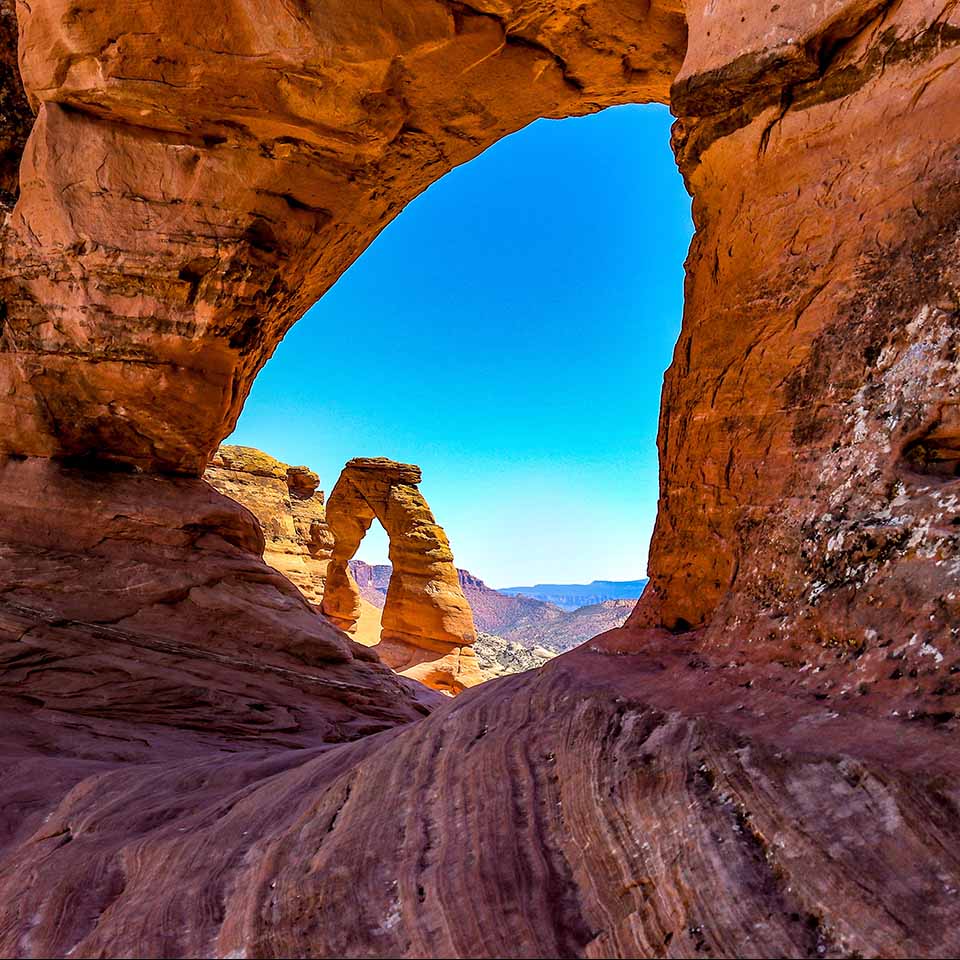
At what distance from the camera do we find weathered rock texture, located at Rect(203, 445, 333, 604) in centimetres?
2480

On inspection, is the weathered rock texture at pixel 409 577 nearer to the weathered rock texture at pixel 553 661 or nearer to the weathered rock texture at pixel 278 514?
the weathered rock texture at pixel 278 514

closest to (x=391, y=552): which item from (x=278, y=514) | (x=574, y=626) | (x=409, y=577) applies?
(x=409, y=577)

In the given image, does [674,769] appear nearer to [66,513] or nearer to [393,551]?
[66,513]

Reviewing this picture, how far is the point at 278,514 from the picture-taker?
25609mm

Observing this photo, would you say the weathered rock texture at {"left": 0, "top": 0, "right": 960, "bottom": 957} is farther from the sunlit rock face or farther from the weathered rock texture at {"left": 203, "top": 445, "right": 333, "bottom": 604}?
the weathered rock texture at {"left": 203, "top": 445, "right": 333, "bottom": 604}

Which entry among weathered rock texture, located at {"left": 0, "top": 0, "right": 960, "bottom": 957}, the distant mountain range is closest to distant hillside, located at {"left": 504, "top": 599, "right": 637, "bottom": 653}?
the distant mountain range

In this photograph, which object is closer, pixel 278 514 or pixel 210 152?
pixel 210 152

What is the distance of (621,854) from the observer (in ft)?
6.98

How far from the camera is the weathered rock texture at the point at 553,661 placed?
2.08 m

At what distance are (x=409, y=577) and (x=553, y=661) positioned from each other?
18.3 meters

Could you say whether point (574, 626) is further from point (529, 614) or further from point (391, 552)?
point (391, 552)

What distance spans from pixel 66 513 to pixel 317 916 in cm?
621

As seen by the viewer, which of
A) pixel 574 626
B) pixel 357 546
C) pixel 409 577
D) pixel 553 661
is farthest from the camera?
pixel 574 626

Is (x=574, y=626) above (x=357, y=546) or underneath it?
underneath
